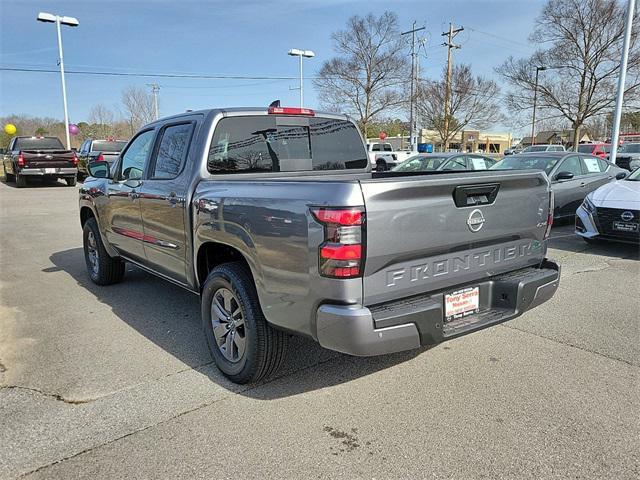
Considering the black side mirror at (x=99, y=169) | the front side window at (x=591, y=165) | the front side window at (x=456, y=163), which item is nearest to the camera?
the black side mirror at (x=99, y=169)

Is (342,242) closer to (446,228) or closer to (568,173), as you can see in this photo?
(446,228)

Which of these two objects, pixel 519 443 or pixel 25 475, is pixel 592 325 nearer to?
pixel 519 443

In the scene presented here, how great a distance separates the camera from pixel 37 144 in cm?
1997

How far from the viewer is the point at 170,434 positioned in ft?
9.52

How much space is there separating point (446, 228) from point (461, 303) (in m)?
0.51

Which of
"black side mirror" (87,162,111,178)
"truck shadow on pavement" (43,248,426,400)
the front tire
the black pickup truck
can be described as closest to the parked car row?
the black pickup truck

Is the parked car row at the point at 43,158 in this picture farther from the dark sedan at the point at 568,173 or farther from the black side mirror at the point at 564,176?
the black side mirror at the point at 564,176

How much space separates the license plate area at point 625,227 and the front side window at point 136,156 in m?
6.61

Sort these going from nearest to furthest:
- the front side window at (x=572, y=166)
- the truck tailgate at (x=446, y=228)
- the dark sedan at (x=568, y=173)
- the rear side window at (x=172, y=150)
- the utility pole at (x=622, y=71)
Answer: the truck tailgate at (x=446, y=228), the rear side window at (x=172, y=150), the dark sedan at (x=568, y=173), the front side window at (x=572, y=166), the utility pole at (x=622, y=71)

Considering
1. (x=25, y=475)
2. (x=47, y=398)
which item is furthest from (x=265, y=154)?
(x=25, y=475)

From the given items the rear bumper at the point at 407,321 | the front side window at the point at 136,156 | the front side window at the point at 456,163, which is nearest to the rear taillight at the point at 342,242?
the rear bumper at the point at 407,321

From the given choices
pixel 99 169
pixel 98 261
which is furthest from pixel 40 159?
pixel 99 169

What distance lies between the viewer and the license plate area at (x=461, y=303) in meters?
3.01

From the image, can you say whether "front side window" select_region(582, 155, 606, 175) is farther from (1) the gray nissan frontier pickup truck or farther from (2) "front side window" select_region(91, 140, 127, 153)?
(2) "front side window" select_region(91, 140, 127, 153)
